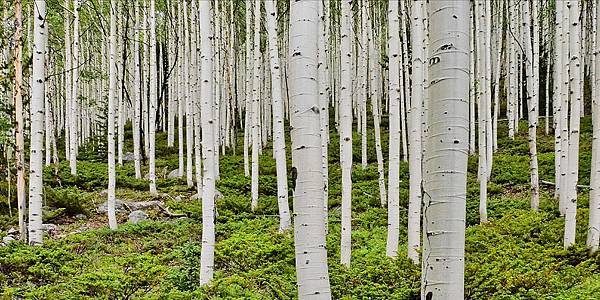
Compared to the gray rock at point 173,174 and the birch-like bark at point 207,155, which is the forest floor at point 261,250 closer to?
the birch-like bark at point 207,155

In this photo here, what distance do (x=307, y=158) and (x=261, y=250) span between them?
14.2 ft

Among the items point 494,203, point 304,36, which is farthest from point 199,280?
point 494,203

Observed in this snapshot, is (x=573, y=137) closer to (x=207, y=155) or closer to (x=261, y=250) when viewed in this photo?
(x=261, y=250)

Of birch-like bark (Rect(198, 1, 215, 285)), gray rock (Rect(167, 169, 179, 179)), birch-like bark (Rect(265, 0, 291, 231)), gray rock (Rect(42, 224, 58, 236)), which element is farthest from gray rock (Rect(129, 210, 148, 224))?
birch-like bark (Rect(198, 1, 215, 285))

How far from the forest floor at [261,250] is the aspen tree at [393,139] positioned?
41 centimetres

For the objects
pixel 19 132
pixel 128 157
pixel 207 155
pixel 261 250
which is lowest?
pixel 261 250

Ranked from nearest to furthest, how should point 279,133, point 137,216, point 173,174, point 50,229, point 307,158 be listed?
point 307,158 → point 279,133 → point 50,229 → point 137,216 → point 173,174

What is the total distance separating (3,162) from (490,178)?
40.9 ft

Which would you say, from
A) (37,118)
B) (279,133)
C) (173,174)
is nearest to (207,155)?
(37,118)

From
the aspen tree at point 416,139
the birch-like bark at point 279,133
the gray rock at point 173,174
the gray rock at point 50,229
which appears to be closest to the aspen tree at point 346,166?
the aspen tree at point 416,139

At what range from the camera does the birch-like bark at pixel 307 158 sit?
114 inches

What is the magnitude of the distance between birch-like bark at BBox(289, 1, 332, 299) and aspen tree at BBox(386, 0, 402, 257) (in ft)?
13.8

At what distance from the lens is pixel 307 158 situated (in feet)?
9.48

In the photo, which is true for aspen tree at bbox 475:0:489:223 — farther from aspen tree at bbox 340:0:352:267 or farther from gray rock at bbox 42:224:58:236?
gray rock at bbox 42:224:58:236
